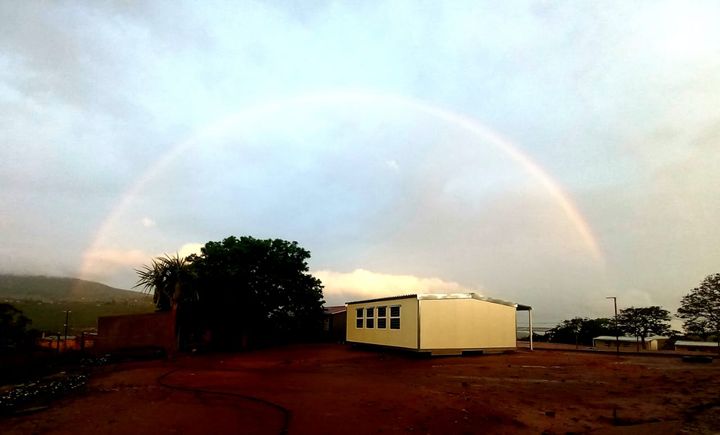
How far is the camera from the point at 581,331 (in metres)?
53.6

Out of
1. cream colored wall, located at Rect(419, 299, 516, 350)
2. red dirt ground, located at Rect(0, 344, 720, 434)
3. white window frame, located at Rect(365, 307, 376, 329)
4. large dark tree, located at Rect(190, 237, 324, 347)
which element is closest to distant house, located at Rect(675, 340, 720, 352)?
cream colored wall, located at Rect(419, 299, 516, 350)

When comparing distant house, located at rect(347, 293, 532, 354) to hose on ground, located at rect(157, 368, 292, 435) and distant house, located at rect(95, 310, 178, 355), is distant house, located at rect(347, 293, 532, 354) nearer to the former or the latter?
distant house, located at rect(95, 310, 178, 355)

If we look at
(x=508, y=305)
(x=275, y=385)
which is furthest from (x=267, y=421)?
(x=508, y=305)

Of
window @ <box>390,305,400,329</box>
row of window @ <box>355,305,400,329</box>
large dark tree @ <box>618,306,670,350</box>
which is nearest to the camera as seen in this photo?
window @ <box>390,305,400,329</box>

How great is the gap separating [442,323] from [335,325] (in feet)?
71.2

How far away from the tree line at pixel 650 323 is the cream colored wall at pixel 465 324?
1856 centimetres

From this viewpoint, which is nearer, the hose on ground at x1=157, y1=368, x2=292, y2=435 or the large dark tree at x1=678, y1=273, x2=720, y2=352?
the hose on ground at x1=157, y1=368, x2=292, y2=435

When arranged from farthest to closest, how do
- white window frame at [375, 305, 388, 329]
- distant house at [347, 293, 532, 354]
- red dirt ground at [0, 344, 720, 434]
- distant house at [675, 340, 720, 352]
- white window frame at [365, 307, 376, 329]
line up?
1. distant house at [675, 340, 720, 352]
2. white window frame at [365, 307, 376, 329]
3. white window frame at [375, 305, 388, 329]
4. distant house at [347, 293, 532, 354]
5. red dirt ground at [0, 344, 720, 434]

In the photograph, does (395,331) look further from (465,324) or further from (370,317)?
(465,324)

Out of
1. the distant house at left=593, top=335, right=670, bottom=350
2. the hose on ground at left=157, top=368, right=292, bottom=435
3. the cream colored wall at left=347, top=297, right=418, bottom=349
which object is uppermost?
the cream colored wall at left=347, top=297, right=418, bottom=349

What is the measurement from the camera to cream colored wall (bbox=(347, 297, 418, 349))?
25.9 metres

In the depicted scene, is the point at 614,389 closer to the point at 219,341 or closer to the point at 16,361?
the point at 16,361

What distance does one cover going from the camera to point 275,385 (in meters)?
15.3

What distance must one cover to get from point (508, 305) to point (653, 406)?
17.6 m
